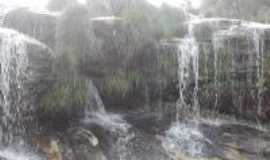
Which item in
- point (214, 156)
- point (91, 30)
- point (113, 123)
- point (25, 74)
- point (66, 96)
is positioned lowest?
point (214, 156)

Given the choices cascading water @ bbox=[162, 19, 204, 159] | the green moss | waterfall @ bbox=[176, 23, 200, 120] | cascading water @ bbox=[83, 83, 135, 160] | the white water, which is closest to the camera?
the white water

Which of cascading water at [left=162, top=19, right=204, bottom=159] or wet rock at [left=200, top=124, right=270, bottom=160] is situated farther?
cascading water at [left=162, top=19, right=204, bottom=159]

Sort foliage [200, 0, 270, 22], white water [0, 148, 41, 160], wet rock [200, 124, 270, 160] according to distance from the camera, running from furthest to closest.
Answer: foliage [200, 0, 270, 22]
wet rock [200, 124, 270, 160]
white water [0, 148, 41, 160]

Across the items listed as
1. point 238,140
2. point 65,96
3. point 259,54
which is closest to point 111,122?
point 65,96

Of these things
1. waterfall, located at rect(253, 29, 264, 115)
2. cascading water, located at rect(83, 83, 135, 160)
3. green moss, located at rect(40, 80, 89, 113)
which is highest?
waterfall, located at rect(253, 29, 264, 115)

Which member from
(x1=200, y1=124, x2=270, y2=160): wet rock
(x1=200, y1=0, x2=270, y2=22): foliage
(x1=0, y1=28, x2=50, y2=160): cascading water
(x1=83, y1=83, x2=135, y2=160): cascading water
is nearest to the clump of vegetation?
(x1=83, y1=83, x2=135, y2=160): cascading water

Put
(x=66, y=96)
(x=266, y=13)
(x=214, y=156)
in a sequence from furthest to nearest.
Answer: (x=266, y=13)
(x=66, y=96)
(x=214, y=156)

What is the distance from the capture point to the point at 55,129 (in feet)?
22.0

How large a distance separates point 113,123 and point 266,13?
7.56m

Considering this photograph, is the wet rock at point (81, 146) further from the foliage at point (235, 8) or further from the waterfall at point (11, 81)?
the foliage at point (235, 8)

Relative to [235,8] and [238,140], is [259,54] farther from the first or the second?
[235,8]

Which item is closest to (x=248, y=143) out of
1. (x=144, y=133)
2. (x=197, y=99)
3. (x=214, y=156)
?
(x=214, y=156)

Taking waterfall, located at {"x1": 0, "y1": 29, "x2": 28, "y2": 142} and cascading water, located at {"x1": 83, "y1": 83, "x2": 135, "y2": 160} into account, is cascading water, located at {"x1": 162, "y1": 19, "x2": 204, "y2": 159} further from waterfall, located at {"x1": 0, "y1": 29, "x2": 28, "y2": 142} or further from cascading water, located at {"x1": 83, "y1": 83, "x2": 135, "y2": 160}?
waterfall, located at {"x1": 0, "y1": 29, "x2": 28, "y2": 142}

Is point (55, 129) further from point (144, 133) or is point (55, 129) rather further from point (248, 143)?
point (248, 143)
